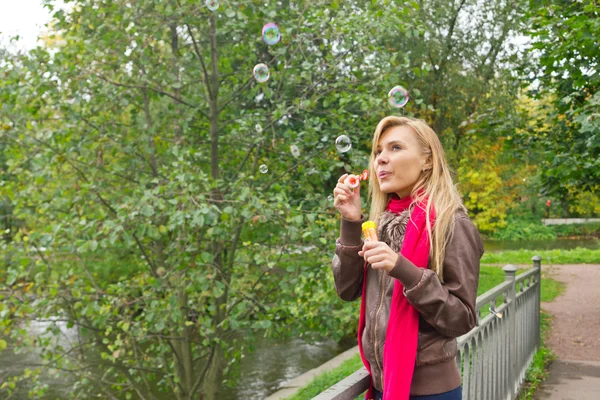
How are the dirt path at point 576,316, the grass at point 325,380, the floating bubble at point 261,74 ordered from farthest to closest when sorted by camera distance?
1. the dirt path at point 576,316
2. the grass at point 325,380
3. the floating bubble at point 261,74

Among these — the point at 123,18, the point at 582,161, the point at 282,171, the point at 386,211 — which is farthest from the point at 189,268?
the point at 582,161

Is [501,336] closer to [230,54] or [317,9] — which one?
[317,9]

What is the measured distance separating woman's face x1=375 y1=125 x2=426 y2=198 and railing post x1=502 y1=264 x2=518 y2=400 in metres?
3.17

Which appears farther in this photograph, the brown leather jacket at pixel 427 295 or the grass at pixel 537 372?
the grass at pixel 537 372

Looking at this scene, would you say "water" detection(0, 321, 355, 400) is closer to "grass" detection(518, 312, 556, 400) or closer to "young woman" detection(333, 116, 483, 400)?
"grass" detection(518, 312, 556, 400)

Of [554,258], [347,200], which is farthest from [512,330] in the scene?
[554,258]

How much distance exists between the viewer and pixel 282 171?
6.47m

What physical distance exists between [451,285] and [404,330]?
207 mm

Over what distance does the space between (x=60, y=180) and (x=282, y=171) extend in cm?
217

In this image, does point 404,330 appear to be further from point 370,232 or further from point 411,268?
point 370,232

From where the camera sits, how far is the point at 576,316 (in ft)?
36.1

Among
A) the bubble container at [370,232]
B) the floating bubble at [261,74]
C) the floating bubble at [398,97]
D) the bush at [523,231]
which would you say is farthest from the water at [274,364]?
→ the bush at [523,231]

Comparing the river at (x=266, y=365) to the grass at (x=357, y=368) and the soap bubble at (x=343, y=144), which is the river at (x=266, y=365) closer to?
the grass at (x=357, y=368)

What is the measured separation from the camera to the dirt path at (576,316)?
8371mm
